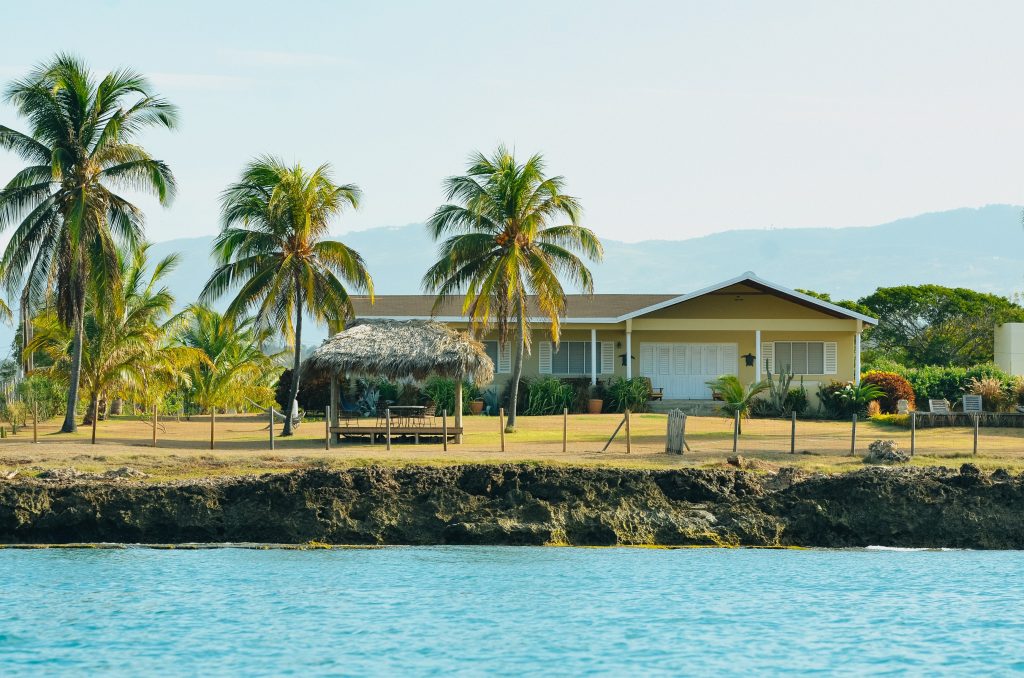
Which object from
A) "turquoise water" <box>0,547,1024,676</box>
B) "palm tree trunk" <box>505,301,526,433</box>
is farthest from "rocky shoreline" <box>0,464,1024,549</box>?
"palm tree trunk" <box>505,301,526,433</box>

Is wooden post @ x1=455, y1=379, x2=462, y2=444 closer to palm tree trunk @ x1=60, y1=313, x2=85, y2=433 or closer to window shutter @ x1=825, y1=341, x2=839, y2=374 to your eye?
palm tree trunk @ x1=60, y1=313, x2=85, y2=433

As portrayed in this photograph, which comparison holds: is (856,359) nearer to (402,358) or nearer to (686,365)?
(686,365)

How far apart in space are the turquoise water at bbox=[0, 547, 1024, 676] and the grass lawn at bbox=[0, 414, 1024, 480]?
4.73 metres

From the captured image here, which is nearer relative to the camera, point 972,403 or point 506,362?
point 972,403

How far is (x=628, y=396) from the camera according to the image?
121 feet

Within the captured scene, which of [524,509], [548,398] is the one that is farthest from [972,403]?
[524,509]

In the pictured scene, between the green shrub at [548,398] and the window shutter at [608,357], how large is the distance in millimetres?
3612

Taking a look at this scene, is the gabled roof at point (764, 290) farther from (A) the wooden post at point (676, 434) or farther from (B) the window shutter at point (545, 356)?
(A) the wooden post at point (676, 434)

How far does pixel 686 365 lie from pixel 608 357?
99.1 inches

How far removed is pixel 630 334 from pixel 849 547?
828 inches

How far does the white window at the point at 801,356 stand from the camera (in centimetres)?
3947

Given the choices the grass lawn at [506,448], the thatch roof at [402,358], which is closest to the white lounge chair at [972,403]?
the grass lawn at [506,448]

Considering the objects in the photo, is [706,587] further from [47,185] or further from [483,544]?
[47,185]

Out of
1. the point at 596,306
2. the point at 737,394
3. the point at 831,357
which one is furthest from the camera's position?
the point at 596,306
